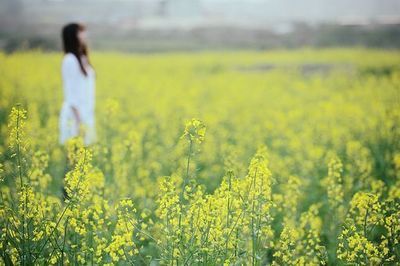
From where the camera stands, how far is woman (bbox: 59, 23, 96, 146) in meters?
5.64

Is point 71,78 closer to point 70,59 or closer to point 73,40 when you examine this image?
point 70,59

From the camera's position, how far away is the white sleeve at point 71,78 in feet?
18.5

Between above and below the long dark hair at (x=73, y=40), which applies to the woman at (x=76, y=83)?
below

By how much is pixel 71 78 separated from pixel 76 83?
0.08 metres

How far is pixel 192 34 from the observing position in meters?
40.2

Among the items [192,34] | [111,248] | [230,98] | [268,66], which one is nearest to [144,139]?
[230,98]

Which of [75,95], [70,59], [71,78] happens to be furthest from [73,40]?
[75,95]

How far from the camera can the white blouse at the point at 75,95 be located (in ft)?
18.5

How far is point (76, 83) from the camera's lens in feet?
18.8

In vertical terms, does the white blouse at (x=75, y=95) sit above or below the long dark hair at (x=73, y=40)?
below

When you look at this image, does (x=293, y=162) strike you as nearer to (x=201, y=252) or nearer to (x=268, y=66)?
(x=201, y=252)

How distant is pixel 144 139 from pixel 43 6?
111m

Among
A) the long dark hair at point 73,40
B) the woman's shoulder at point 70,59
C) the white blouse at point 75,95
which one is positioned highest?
the long dark hair at point 73,40

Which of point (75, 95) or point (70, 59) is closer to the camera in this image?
point (70, 59)
